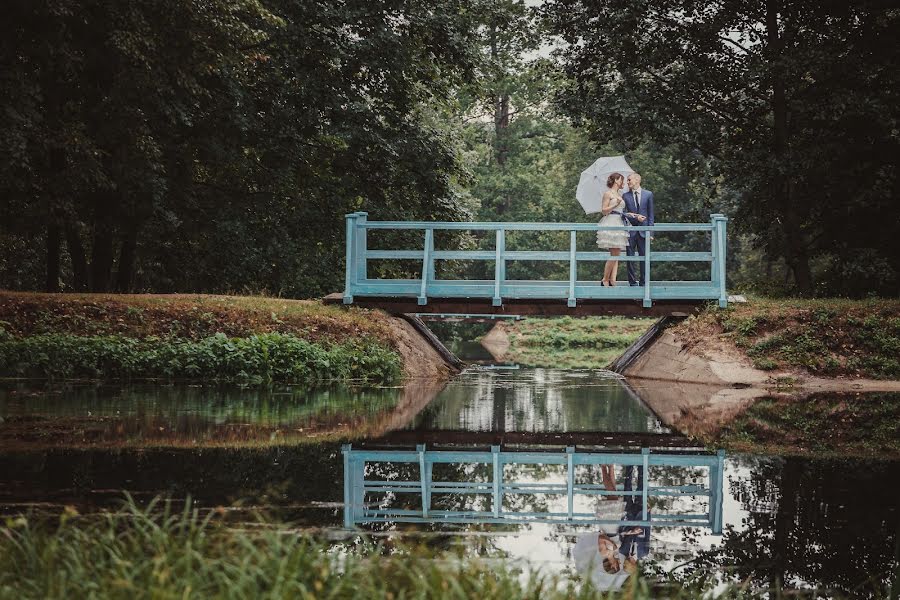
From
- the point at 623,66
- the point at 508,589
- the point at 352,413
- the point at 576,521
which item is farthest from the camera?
the point at 623,66

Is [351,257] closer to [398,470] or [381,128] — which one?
[381,128]

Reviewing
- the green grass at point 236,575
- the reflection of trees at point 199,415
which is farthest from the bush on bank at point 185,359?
the green grass at point 236,575

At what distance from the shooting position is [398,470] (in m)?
9.15

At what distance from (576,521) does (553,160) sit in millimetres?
58193

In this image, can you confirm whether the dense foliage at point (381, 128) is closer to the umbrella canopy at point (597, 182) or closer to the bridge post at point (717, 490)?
the umbrella canopy at point (597, 182)

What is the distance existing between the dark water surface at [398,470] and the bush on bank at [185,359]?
1617 mm

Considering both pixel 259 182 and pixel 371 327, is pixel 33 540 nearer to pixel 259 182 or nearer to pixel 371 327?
pixel 371 327

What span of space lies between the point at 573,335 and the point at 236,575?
4273cm

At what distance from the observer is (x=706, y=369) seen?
768 inches

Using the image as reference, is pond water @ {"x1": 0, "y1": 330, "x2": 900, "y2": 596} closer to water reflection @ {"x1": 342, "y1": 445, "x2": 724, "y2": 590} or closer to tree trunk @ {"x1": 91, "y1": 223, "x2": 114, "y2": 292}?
water reflection @ {"x1": 342, "y1": 445, "x2": 724, "y2": 590}

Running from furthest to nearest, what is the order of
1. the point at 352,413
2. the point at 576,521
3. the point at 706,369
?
the point at 706,369
the point at 352,413
the point at 576,521

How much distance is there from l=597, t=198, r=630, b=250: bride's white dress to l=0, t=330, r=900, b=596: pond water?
6.29 meters

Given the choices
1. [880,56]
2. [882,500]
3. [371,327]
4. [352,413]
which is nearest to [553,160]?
[880,56]

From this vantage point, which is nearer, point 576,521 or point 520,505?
point 576,521
